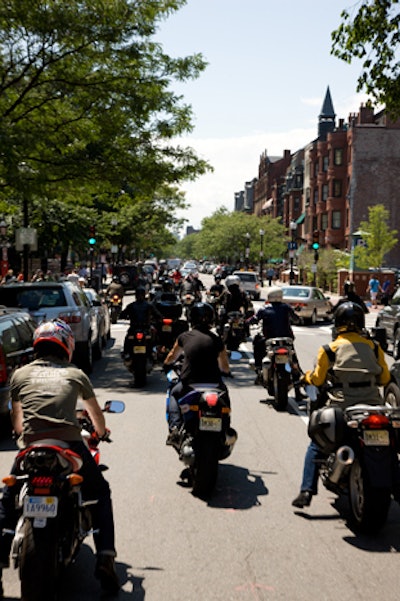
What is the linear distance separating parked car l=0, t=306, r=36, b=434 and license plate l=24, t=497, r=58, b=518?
17.2ft

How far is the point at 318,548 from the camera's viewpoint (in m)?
5.46

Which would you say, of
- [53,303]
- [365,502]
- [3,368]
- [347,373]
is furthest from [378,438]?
[53,303]

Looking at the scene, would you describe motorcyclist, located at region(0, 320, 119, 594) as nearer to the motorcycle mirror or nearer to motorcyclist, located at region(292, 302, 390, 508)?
the motorcycle mirror

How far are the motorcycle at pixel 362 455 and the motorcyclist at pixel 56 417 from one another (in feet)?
6.37

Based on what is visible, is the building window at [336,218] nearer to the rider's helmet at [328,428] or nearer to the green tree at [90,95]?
the green tree at [90,95]

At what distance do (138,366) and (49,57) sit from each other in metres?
8.37

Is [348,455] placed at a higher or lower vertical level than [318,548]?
higher

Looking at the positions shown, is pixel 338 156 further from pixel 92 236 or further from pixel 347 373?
pixel 347 373

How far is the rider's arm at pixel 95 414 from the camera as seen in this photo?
4.74m

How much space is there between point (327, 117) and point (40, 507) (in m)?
100

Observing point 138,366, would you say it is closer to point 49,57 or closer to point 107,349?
point 107,349

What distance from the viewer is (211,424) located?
658 cm

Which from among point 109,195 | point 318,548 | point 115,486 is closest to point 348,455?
point 318,548

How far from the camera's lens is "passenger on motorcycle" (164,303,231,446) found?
23.3 ft
